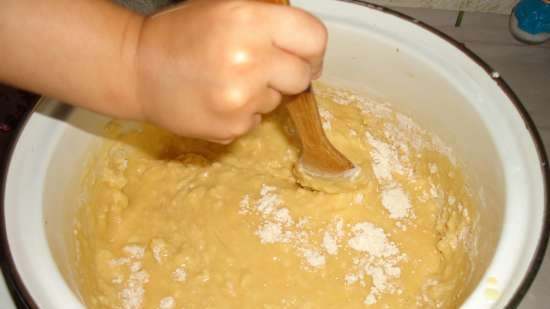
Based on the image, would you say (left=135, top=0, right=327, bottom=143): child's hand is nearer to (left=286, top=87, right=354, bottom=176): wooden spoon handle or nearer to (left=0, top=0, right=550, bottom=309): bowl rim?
(left=286, top=87, right=354, bottom=176): wooden spoon handle

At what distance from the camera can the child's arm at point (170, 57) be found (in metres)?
0.51

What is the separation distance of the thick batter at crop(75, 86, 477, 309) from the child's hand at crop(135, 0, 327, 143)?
0.31m

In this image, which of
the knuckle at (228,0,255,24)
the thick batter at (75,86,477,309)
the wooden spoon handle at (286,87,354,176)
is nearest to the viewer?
the knuckle at (228,0,255,24)

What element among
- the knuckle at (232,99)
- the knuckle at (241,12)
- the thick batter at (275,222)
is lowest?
the thick batter at (275,222)

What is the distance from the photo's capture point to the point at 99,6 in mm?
544

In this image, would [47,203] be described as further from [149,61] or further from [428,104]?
[428,104]

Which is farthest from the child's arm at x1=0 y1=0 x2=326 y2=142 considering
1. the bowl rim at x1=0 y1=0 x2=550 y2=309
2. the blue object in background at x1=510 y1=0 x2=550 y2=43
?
the blue object in background at x1=510 y1=0 x2=550 y2=43

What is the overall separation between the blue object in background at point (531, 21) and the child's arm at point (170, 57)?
659mm

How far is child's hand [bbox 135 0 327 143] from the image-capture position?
508mm

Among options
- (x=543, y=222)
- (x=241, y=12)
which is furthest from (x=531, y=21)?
(x=241, y=12)

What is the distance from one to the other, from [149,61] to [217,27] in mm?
73

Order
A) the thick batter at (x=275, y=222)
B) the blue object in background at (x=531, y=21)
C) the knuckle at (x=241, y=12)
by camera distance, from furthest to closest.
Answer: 1. the blue object in background at (x=531, y=21)
2. the thick batter at (x=275, y=222)
3. the knuckle at (x=241, y=12)

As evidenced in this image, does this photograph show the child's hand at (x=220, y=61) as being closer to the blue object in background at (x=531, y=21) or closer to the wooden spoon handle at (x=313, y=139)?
the wooden spoon handle at (x=313, y=139)

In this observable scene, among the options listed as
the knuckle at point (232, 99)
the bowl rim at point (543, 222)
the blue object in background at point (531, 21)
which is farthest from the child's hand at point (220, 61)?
the blue object in background at point (531, 21)
